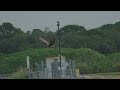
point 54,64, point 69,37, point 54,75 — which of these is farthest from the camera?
point 69,37

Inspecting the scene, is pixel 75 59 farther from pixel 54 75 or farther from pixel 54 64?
pixel 54 75

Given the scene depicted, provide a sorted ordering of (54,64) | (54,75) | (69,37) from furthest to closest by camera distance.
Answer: (69,37), (54,64), (54,75)

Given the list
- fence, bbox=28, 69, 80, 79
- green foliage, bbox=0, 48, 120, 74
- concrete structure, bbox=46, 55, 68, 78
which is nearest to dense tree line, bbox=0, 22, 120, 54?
green foliage, bbox=0, 48, 120, 74

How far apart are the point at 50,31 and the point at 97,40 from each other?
109 cm

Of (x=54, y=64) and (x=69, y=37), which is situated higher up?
(x=69, y=37)

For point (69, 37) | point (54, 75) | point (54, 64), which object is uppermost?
point (69, 37)

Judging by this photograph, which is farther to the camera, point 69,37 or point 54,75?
point 69,37

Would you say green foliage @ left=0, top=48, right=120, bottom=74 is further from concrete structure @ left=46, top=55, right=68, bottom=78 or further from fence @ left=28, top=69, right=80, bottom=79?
fence @ left=28, top=69, right=80, bottom=79

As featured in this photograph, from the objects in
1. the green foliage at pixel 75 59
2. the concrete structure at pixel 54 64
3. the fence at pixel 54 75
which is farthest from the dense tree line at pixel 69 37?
the fence at pixel 54 75

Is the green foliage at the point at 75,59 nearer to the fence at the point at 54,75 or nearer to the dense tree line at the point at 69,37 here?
the dense tree line at the point at 69,37

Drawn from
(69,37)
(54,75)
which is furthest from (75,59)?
(54,75)

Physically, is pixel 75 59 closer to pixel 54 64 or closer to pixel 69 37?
pixel 69 37
